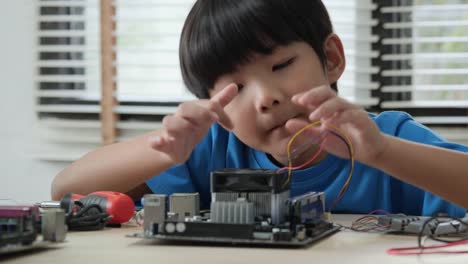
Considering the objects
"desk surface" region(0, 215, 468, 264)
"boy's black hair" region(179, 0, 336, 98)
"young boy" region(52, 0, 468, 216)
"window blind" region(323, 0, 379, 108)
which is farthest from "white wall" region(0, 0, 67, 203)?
"desk surface" region(0, 215, 468, 264)

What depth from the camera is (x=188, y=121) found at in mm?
990

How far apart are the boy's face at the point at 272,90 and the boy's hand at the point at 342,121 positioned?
0.16m

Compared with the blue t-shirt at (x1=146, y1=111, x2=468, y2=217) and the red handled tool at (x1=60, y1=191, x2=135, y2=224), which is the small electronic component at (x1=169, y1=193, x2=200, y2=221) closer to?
the red handled tool at (x1=60, y1=191, x2=135, y2=224)

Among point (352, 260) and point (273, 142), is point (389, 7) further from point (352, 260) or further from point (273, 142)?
point (352, 260)

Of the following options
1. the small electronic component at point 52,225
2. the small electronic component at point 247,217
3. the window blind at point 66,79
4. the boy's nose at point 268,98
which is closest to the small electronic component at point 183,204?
the small electronic component at point 247,217

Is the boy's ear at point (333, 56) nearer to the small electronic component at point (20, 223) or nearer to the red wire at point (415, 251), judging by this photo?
the red wire at point (415, 251)

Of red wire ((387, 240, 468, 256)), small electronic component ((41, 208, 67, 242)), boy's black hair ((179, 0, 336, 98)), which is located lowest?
red wire ((387, 240, 468, 256))

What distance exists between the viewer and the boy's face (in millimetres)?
1174

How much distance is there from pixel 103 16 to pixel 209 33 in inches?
51.2

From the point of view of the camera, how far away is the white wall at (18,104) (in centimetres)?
255

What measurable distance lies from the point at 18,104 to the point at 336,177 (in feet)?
5.11

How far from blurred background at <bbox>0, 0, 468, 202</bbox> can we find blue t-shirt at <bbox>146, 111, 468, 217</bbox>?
0.98 metres

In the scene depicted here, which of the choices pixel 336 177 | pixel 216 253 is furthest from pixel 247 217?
pixel 336 177

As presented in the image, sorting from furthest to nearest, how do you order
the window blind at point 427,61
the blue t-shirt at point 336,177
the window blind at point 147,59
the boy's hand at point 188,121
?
the window blind at point 147,59 < the window blind at point 427,61 < the blue t-shirt at point 336,177 < the boy's hand at point 188,121
